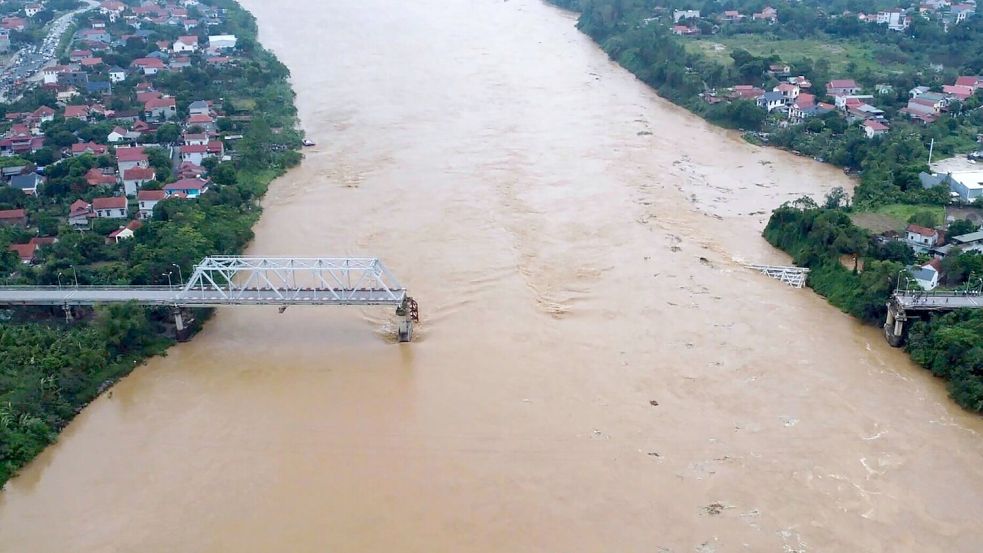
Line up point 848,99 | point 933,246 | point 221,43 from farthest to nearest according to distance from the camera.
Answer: point 221,43 → point 848,99 → point 933,246

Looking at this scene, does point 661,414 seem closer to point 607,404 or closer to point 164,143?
point 607,404

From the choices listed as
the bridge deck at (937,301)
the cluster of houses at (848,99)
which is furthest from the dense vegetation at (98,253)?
the cluster of houses at (848,99)

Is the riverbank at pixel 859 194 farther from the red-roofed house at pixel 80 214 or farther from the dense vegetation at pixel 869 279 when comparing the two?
the red-roofed house at pixel 80 214

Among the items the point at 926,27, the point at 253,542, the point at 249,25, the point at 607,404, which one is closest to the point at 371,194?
the point at 607,404

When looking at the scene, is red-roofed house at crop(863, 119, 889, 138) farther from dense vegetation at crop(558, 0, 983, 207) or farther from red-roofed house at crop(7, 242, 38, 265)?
red-roofed house at crop(7, 242, 38, 265)

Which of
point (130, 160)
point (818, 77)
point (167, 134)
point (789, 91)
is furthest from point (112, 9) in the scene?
point (818, 77)

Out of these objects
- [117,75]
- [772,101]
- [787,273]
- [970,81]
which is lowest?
[787,273]

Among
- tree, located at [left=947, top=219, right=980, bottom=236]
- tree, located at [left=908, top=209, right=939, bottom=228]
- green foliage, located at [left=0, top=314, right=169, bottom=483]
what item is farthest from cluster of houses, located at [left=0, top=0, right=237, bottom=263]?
tree, located at [left=947, top=219, right=980, bottom=236]

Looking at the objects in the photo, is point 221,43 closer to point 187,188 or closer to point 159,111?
point 159,111
